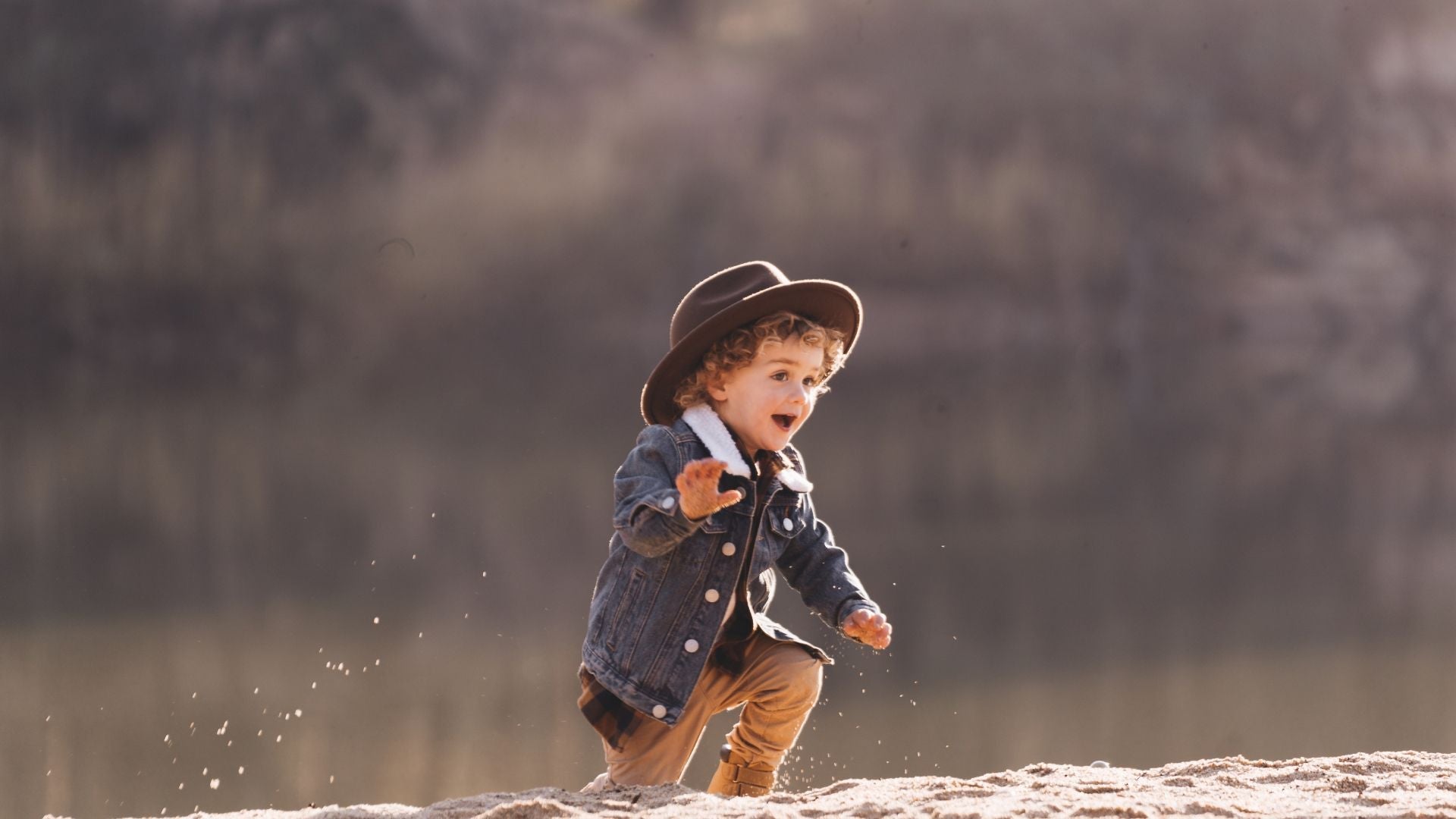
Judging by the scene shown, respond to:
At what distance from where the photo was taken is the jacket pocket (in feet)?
10.3

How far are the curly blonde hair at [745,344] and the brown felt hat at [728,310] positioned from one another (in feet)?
0.05

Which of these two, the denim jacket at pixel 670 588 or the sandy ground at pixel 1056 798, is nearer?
the sandy ground at pixel 1056 798

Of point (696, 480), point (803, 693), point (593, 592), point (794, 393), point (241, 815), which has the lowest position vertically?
point (241, 815)

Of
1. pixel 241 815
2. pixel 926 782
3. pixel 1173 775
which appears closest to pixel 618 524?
pixel 926 782

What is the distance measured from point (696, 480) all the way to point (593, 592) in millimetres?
648

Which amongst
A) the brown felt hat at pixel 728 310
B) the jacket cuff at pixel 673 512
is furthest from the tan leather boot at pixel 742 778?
the brown felt hat at pixel 728 310

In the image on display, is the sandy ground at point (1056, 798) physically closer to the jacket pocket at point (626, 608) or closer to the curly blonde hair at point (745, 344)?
the jacket pocket at point (626, 608)

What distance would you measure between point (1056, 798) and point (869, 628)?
Result: 1.94 ft

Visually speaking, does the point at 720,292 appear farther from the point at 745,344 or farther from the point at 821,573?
the point at 821,573

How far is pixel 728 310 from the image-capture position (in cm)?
308

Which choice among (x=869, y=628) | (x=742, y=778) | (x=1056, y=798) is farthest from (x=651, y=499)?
(x=1056, y=798)

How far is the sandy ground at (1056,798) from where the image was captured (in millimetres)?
2625

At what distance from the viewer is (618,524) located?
116 inches

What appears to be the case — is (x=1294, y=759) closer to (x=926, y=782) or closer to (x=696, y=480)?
(x=926, y=782)
